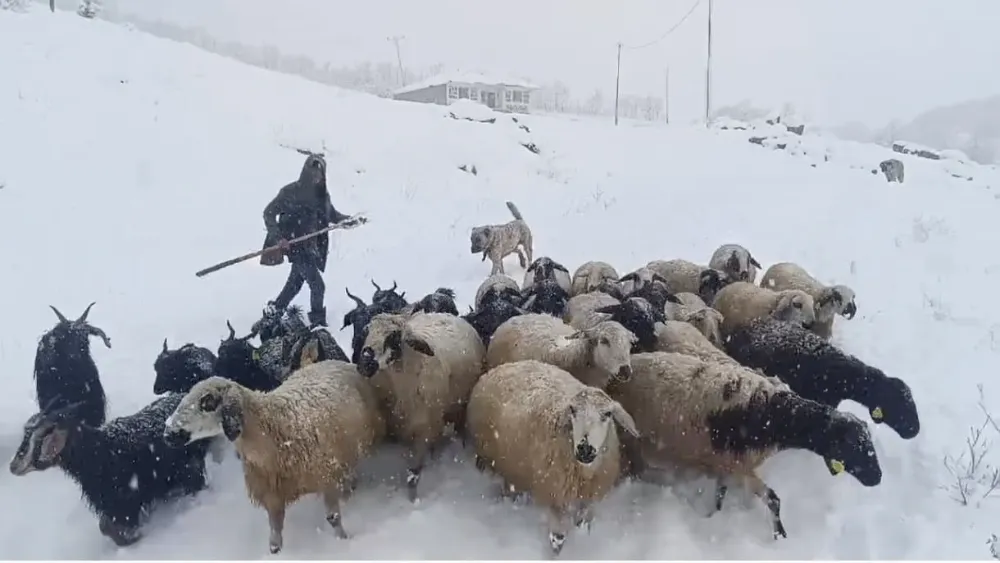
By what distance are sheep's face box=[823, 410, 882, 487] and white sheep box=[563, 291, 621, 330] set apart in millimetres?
2488

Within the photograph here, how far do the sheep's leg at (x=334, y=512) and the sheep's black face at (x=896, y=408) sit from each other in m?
4.11

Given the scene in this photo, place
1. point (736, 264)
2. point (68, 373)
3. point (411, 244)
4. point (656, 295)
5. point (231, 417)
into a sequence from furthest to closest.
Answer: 1. point (411, 244)
2. point (736, 264)
3. point (656, 295)
4. point (68, 373)
5. point (231, 417)

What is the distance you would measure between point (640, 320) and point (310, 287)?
15.8 feet

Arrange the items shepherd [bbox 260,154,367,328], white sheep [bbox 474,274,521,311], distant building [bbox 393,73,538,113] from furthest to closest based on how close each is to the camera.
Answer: distant building [bbox 393,73,538,113] → shepherd [bbox 260,154,367,328] → white sheep [bbox 474,274,521,311]

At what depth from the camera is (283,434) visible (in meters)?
4.55

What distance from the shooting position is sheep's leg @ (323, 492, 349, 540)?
466 centimetres

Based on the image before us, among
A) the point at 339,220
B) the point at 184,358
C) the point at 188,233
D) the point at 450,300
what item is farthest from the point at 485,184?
the point at 184,358

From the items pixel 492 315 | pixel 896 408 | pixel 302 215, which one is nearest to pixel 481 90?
pixel 302 215

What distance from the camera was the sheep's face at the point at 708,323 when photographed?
672 centimetres

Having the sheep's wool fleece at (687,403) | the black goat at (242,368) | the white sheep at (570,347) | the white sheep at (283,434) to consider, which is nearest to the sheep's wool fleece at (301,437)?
the white sheep at (283,434)

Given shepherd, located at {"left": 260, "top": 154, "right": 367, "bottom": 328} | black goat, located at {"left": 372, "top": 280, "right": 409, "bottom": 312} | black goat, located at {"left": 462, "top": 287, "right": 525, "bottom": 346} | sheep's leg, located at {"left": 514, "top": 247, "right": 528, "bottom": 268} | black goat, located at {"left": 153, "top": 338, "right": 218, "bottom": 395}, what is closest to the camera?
black goat, located at {"left": 153, "top": 338, "right": 218, "bottom": 395}

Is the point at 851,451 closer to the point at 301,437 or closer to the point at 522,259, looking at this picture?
the point at 301,437

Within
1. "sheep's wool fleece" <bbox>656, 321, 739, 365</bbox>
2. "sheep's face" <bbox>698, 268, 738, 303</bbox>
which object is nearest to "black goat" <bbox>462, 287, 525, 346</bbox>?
"sheep's wool fleece" <bbox>656, 321, 739, 365</bbox>

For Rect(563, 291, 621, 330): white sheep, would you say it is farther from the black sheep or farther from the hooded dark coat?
the hooded dark coat
